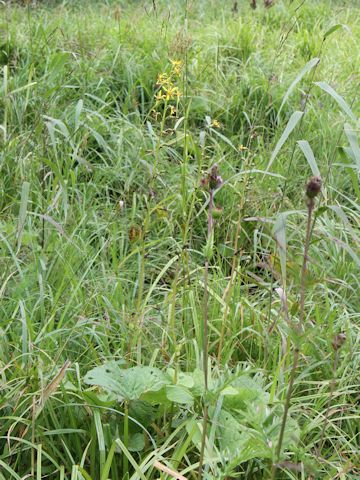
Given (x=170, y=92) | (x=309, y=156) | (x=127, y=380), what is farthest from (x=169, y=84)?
(x=127, y=380)

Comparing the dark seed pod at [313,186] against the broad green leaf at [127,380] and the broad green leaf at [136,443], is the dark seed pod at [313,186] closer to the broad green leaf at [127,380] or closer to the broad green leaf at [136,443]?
the broad green leaf at [127,380]

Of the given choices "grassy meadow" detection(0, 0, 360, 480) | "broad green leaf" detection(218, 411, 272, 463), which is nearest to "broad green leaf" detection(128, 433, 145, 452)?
"grassy meadow" detection(0, 0, 360, 480)

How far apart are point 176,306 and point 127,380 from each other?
22.2 inches

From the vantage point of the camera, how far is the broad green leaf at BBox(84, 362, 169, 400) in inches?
63.1

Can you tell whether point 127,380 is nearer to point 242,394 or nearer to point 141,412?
point 141,412

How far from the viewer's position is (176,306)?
86.1 inches

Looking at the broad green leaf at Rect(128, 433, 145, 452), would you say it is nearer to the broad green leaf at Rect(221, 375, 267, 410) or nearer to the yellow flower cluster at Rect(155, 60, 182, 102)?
the broad green leaf at Rect(221, 375, 267, 410)

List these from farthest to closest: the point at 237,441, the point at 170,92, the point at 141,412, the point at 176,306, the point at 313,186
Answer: the point at 176,306
the point at 170,92
the point at 141,412
the point at 237,441
the point at 313,186

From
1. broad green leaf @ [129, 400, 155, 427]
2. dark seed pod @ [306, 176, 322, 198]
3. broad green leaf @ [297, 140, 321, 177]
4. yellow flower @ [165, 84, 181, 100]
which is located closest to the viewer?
dark seed pod @ [306, 176, 322, 198]

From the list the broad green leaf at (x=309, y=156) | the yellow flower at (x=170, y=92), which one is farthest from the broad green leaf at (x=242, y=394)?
the yellow flower at (x=170, y=92)

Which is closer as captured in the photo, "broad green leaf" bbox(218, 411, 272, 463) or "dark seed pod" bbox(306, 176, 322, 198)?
"dark seed pod" bbox(306, 176, 322, 198)

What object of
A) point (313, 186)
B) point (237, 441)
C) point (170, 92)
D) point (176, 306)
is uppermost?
point (313, 186)

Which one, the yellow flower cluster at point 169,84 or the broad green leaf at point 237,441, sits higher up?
the yellow flower cluster at point 169,84

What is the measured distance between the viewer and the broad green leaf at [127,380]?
160 cm
